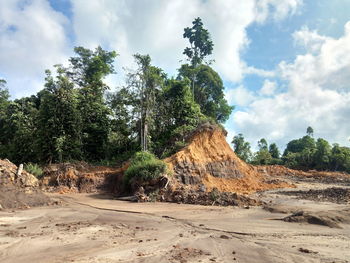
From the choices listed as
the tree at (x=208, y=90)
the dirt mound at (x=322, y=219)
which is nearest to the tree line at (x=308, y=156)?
the tree at (x=208, y=90)

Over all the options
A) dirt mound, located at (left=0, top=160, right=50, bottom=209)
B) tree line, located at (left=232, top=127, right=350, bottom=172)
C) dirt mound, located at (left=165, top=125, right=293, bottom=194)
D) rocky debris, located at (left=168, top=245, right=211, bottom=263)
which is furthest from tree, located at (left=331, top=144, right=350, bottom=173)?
rocky debris, located at (left=168, top=245, right=211, bottom=263)

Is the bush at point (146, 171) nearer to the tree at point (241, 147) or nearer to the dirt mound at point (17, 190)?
the dirt mound at point (17, 190)

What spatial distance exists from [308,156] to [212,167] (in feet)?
104

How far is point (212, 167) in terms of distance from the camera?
71.2 feet

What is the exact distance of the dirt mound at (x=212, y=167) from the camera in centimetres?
1931

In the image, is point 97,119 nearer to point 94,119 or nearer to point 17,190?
point 94,119

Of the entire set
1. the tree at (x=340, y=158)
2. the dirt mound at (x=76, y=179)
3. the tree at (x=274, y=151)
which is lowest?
the dirt mound at (x=76, y=179)

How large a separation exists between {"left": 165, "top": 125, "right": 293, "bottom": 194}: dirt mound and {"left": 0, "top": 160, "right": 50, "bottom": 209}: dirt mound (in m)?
8.08

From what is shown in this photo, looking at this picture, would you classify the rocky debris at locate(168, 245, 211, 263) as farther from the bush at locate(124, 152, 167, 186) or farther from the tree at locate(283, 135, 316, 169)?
the tree at locate(283, 135, 316, 169)

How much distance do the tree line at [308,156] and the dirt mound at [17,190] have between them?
37.6m

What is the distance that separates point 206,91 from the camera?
124ft

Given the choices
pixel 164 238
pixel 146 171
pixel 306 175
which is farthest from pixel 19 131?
pixel 306 175

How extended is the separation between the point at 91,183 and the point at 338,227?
1595 centimetres

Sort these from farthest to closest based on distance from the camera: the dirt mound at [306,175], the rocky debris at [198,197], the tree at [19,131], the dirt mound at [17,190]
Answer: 1. the dirt mound at [306,175]
2. the tree at [19,131]
3. the rocky debris at [198,197]
4. the dirt mound at [17,190]
